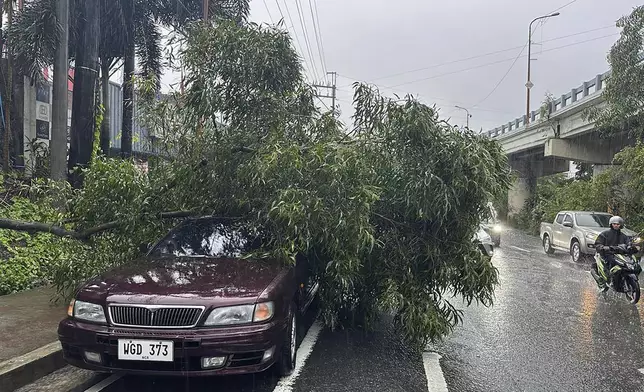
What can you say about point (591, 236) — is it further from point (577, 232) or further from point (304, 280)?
point (304, 280)

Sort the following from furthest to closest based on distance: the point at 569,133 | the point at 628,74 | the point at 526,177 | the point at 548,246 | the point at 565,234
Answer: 1. the point at 526,177
2. the point at 569,133
3. the point at 548,246
4. the point at 628,74
5. the point at 565,234

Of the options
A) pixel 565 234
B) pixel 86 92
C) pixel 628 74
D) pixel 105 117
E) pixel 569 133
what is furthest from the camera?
pixel 569 133

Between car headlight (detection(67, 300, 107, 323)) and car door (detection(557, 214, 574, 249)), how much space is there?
15.2 m

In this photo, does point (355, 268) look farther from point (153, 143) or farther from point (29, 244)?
point (29, 244)

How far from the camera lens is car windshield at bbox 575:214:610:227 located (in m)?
16.1

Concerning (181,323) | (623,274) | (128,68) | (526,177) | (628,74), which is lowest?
(623,274)

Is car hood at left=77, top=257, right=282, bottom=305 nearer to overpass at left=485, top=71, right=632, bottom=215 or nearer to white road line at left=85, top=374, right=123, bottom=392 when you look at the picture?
white road line at left=85, top=374, right=123, bottom=392

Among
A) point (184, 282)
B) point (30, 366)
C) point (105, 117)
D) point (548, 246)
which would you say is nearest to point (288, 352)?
point (184, 282)

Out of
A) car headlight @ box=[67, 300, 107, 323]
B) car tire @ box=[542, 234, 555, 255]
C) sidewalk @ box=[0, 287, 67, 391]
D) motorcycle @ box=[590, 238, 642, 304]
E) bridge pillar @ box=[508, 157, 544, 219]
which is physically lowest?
car tire @ box=[542, 234, 555, 255]

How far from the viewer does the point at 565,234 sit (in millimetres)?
16703

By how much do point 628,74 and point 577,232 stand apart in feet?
18.9

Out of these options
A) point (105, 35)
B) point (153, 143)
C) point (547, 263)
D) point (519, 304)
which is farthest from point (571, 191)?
point (153, 143)

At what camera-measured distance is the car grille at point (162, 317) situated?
13.0 feet

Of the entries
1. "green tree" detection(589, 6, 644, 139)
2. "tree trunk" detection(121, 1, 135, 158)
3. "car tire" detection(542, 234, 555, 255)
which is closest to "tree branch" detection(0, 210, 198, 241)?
"tree trunk" detection(121, 1, 135, 158)
